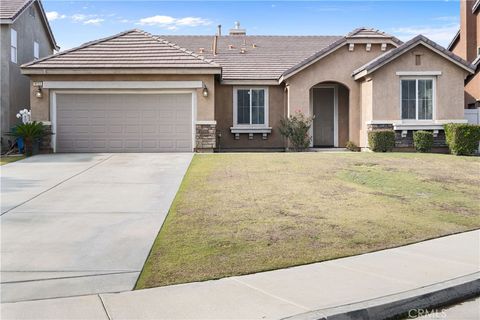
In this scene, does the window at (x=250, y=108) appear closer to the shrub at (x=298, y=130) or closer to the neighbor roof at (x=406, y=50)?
the shrub at (x=298, y=130)

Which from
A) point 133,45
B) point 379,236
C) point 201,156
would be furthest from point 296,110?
point 379,236

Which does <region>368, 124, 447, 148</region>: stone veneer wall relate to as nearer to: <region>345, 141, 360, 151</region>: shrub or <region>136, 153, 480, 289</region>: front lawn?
<region>345, 141, 360, 151</region>: shrub

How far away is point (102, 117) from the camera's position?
1934 cm

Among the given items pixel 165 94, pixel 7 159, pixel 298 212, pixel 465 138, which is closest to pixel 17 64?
pixel 7 159

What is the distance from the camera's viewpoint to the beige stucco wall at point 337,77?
20.9 meters

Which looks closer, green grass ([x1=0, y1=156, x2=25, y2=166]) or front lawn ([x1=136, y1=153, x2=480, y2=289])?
front lawn ([x1=136, y1=153, x2=480, y2=289])

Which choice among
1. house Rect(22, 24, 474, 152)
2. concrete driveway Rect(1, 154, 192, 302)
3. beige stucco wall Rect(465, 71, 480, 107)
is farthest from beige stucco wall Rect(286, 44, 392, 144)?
concrete driveway Rect(1, 154, 192, 302)

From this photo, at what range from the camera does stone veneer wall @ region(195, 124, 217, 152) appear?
756 inches

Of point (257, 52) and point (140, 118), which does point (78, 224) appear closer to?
point (140, 118)

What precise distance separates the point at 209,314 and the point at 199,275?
115 cm

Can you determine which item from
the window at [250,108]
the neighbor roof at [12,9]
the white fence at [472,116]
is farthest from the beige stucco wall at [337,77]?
the neighbor roof at [12,9]

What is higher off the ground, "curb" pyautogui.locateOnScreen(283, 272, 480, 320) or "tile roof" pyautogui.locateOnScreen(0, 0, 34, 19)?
"tile roof" pyautogui.locateOnScreen(0, 0, 34, 19)

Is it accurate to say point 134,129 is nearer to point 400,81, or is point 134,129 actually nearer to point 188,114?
point 188,114

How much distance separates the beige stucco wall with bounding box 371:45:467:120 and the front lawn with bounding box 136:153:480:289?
4.54m
